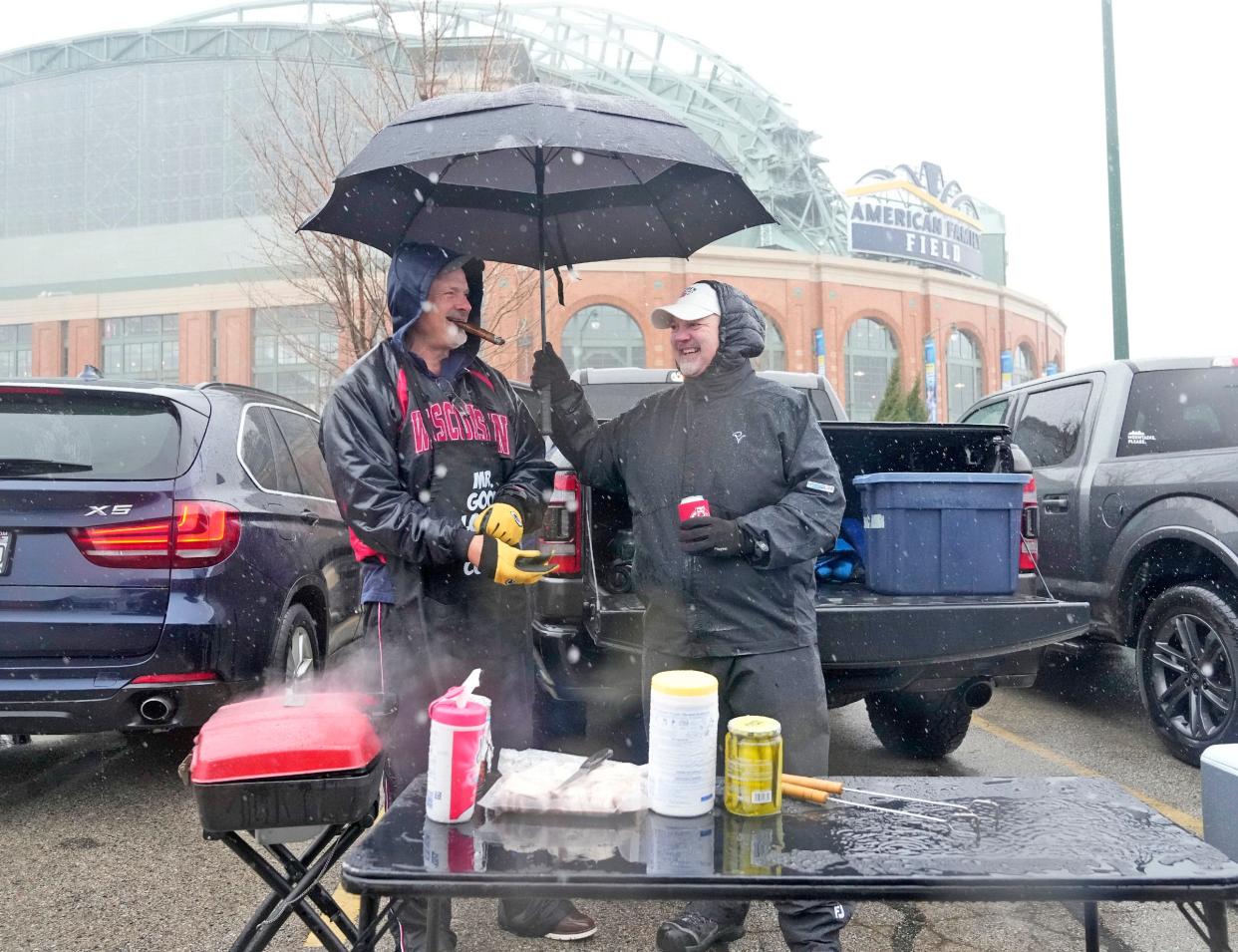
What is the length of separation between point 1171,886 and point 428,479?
2.06 metres

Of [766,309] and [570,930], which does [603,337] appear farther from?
[570,930]

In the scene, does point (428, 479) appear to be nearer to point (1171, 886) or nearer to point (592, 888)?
point (592, 888)

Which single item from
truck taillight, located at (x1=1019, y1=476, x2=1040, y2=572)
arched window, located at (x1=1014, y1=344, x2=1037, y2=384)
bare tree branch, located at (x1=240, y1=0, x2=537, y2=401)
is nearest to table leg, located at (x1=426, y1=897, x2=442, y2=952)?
truck taillight, located at (x1=1019, y1=476, x2=1040, y2=572)

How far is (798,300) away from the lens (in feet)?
125

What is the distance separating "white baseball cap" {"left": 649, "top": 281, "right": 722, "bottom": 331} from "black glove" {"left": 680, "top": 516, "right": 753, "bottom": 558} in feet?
2.09

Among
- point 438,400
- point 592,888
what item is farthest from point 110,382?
point 592,888

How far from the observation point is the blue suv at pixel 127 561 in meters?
3.79


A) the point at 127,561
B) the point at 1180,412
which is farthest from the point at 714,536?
the point at 1180,412

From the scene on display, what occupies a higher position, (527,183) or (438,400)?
(527,183)

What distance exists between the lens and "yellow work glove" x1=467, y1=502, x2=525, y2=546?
264cm

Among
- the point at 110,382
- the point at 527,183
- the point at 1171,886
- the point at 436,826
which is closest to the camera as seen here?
the point at 1171,886

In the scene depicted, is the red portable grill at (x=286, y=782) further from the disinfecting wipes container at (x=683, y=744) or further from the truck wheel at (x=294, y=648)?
the truck wheel at (x=294, y=648)

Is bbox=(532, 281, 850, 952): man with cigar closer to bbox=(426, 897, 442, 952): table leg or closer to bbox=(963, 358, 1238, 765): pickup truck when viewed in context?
bbox=(426, 897, 442, 952): table leg

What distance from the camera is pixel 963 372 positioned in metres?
44.0
